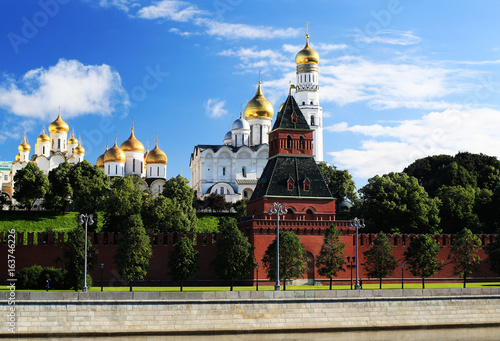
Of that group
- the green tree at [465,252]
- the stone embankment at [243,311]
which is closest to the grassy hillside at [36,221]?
the green tree at [465,252]

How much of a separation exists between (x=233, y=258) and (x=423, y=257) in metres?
13.9

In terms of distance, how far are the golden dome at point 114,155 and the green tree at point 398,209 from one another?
44.4 m

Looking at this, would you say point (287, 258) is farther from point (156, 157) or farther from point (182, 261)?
point (156, 157)

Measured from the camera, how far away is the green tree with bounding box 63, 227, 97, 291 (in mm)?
47562

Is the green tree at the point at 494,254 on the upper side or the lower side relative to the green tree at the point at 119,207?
lower

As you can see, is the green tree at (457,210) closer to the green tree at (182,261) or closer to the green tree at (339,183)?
the green tree at (339,183)

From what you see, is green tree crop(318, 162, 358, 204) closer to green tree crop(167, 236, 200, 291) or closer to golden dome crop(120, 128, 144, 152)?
golden dome crop(120, 128, 144, 152)

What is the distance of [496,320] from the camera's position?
4247cm

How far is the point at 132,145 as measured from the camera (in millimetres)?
106312

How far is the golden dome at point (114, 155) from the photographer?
10269 cm

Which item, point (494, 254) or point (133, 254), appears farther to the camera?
point (494, 254)

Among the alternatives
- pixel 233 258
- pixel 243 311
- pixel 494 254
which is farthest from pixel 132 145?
pixel 243 311

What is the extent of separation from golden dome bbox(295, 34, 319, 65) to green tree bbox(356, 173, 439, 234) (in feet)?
132

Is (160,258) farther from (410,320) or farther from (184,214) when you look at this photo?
(410,320)
